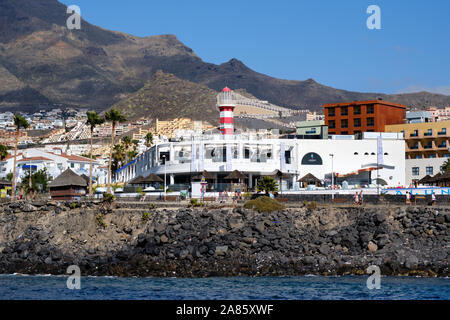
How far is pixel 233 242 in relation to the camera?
47.0 meters

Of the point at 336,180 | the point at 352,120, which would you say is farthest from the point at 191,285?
the point at 352,120

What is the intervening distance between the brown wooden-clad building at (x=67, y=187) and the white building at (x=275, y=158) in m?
11.5

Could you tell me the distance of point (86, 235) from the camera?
54188 millimetres

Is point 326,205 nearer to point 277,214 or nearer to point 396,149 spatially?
point 277,214

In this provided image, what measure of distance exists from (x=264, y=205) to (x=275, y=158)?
29.1 metres

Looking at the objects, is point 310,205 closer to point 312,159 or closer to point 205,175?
point 205,175

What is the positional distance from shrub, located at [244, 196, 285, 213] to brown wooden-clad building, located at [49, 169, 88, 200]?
22530 millimetres

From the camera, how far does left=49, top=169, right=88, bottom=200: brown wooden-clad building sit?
6825 centimetres

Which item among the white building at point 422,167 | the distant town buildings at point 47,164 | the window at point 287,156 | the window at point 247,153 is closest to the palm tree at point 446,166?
the white building at point 422,167

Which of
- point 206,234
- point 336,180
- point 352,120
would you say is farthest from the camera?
point 352,120

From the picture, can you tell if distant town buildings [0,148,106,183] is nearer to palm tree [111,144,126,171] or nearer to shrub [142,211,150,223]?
palm tree [111,144,126,171]

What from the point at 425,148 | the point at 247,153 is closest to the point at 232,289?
the point at 247,153
